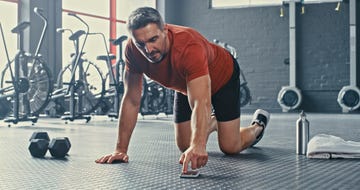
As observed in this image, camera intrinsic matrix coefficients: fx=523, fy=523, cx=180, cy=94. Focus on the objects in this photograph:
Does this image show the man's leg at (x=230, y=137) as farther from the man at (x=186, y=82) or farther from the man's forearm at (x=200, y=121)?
the man's forearm at (x=200, y=121)

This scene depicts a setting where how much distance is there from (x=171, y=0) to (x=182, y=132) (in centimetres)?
840

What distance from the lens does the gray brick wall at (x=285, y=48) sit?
32.9 ft

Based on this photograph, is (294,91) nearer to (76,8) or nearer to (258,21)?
(258,21)

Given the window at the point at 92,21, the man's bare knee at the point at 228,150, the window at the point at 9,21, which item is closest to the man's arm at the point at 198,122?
the man's bare knee at the point at 228,150

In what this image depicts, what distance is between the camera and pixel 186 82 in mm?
2137

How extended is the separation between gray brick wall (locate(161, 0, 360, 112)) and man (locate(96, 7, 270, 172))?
7302 mm

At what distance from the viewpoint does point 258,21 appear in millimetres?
10406

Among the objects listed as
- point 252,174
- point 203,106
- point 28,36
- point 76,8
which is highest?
point 76,8

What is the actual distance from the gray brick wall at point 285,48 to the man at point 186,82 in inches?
287

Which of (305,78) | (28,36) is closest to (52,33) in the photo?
(28,36)

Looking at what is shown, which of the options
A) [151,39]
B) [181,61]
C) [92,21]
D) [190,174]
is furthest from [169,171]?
[92,21]

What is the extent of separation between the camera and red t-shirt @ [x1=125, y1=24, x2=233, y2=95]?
206cm

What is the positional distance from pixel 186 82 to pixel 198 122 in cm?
23

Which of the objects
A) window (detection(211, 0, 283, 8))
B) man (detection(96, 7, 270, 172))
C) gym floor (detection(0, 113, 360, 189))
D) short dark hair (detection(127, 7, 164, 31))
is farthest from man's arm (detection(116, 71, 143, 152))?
window (detection(211, 0, 283, 8))
